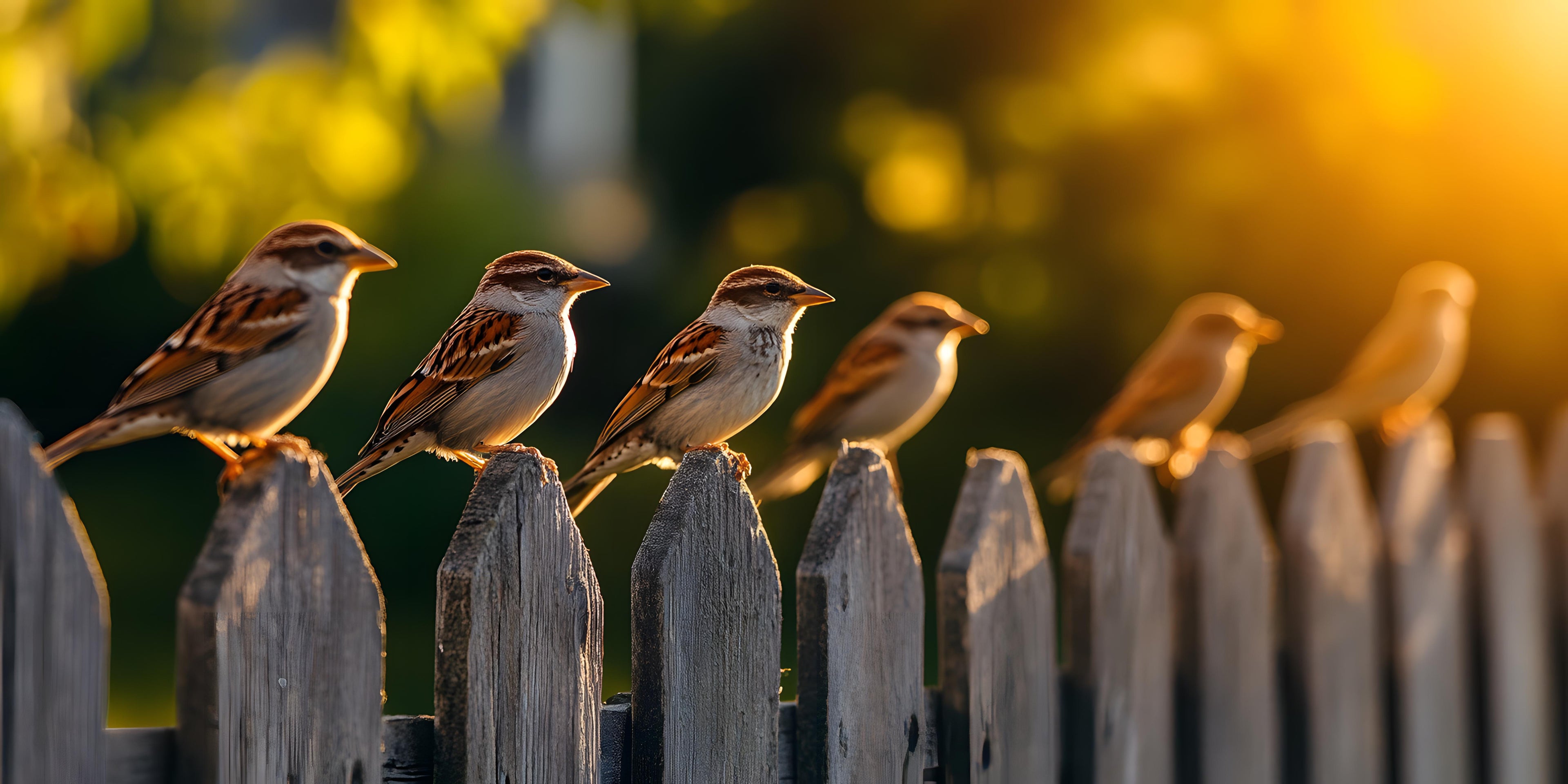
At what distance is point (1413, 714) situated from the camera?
4.18 meters

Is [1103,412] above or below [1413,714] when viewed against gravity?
above

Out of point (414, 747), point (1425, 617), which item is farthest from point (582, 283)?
point (1425, 617)

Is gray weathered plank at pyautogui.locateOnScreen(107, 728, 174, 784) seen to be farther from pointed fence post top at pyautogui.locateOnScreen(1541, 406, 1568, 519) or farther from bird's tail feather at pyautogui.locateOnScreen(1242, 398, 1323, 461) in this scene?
bird's tail feather at pyautogui.locateOnScreen(1242, 398, 1323, 461)

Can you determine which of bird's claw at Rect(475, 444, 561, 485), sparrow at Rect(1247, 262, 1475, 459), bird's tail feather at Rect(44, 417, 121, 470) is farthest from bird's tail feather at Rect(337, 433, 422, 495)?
sparrow at Rect(1247, 262, 1475, 459)

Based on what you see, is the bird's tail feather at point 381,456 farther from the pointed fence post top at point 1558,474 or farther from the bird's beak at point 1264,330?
the pointed fence post top at point 1558,474

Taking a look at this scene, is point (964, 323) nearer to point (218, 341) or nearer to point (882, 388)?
point (882, 388)

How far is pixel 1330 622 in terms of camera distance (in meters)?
3.97

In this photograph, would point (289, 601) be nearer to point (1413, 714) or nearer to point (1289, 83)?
point (1413, 714)

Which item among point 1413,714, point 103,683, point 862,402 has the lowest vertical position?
point 1413,714

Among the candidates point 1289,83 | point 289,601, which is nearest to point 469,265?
point 1289,83

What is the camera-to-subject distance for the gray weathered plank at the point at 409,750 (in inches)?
89.7

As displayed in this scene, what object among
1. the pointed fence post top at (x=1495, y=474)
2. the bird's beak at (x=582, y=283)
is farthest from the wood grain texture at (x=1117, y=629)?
the pointed fence post top at (x=1495, y=474)

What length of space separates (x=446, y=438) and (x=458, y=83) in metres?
2.81

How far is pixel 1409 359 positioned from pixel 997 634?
14.9 ft
